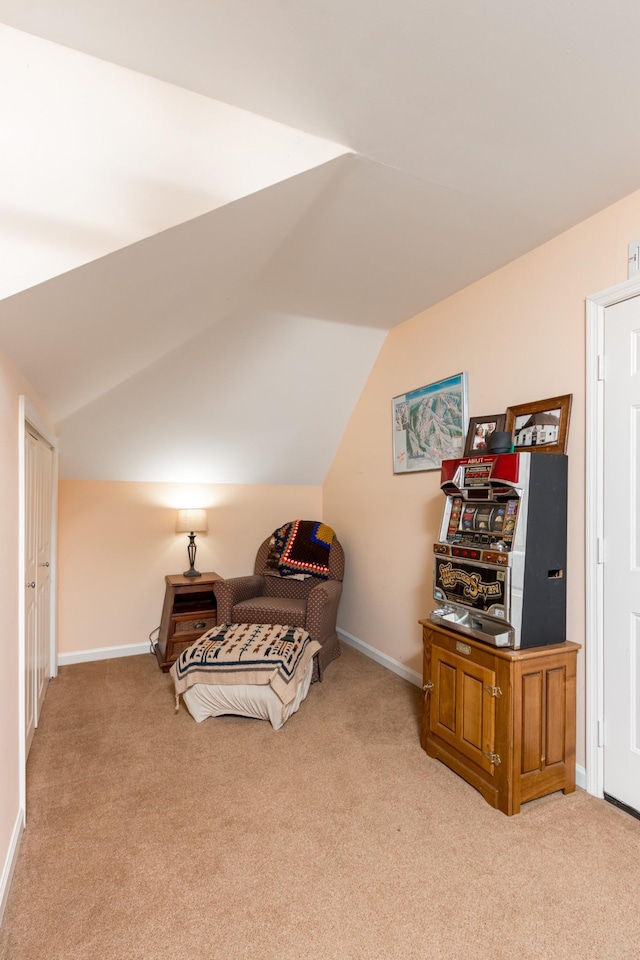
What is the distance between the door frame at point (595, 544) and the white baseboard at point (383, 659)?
1.29 meters

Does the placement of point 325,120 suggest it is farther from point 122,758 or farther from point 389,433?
point 122,758

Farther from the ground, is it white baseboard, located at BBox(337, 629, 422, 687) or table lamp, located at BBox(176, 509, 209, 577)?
table lamp, located at BBox(176, 509, 209, 577)

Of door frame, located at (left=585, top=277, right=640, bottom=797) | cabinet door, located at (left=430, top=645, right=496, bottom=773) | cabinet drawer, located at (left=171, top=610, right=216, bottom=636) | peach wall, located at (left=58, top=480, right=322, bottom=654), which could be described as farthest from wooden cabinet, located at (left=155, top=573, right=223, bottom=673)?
door frame, located at (left=585, top=277, right=640, bottom=797)

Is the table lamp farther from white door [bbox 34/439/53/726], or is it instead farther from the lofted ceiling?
the lofted ceiling

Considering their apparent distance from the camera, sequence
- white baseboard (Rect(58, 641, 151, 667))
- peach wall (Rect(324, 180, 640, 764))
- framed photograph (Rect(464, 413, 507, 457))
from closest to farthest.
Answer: peach wall (Rect(324, 180, 640, 764))
framed photograph (Rect(464, 413, 507, 457))
white baseboard (Rect(58, 641, 151, 667))

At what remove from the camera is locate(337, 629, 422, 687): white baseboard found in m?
3.36

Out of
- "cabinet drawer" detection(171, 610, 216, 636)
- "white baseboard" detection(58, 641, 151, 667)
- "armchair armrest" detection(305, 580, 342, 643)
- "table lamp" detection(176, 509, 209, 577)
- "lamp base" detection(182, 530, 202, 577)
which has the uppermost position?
"table lamp" detection(176, 509, 209, 577)

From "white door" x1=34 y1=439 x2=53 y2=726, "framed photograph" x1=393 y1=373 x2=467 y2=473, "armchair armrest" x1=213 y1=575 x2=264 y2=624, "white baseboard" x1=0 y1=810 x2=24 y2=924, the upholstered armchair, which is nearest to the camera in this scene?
"white baseboard" x1=0 y1=810 x2=24 y2=924

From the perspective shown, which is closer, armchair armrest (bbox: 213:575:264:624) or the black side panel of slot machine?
the black side panel of slot machine

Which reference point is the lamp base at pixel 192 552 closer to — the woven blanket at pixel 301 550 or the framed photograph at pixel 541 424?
the woven blanket at pixel 301 550

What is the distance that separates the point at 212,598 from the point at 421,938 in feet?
9.16

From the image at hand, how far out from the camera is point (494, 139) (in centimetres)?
171

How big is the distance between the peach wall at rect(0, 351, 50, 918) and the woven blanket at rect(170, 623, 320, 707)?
0.95 metres

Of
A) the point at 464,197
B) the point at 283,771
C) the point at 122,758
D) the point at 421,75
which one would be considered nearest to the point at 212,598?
the point at 122,758
